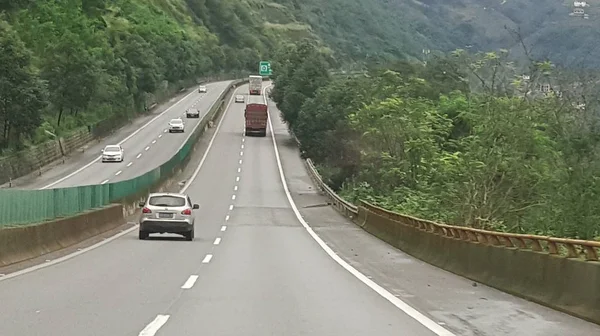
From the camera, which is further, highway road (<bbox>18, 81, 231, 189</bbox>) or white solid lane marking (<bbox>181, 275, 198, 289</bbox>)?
highway road (<bbox>18, 81, 231, 189</bbox>)

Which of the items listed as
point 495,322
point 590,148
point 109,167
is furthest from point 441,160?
point 495,322

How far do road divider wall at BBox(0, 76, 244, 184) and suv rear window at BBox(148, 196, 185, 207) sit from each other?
99.0ft

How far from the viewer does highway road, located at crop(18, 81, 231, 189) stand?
204 ft

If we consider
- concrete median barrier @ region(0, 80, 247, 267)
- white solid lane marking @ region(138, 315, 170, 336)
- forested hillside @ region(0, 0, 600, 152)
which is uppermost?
forested hillside @ region(0, 0, 600, 152)

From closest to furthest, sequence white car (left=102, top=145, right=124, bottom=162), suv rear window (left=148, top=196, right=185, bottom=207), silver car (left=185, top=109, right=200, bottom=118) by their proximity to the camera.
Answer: suv rear window (left=148, top=196, right=185, bottom=207) → white car (left=102, top=145, right=124, bottom=162) → silver car (left=185, top=109, right=200, bottom=118)

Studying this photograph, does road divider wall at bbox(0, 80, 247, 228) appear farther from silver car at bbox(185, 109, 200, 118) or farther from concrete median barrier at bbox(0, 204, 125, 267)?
silver car at bbox(185, 109, 200, 118)

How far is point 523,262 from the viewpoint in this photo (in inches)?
612

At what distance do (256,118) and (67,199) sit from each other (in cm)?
7039

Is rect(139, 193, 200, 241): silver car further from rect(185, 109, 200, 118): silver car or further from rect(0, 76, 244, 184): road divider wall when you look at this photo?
rect(185, 109, 200, 118): silver car

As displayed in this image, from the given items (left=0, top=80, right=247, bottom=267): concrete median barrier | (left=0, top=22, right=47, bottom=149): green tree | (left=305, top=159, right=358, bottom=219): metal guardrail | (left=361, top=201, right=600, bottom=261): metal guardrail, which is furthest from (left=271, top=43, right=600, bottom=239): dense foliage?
(left=0, top=22, right=47, bottom=149): green tree

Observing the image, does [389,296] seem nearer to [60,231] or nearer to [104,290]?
[104,290]

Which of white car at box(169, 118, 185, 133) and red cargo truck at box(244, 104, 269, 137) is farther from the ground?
red cargo truck at box(244, 104, 269, 137)

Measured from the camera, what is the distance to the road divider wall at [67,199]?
21.4 metres

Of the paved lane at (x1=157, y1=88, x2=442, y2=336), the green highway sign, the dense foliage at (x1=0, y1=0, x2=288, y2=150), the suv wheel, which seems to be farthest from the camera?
the green highway sign
